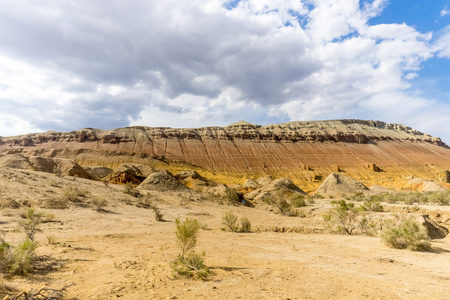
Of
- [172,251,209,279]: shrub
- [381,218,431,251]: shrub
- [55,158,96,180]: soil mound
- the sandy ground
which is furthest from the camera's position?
[55,158,96,180]: soil mound

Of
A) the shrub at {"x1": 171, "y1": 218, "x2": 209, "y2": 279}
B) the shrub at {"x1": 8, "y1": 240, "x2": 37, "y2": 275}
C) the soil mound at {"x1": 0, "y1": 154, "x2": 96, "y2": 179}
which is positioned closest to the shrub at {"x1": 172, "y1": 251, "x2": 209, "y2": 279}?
the shrub at {"x1": 171, "y1": 218, "x2": 209, "y2": 279}

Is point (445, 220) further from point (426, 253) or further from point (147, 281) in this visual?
point (147, 281)

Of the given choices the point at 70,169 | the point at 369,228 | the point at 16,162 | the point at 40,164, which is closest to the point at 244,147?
the point at 70,169

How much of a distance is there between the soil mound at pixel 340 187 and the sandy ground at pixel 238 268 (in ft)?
103

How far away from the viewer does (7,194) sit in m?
16.0

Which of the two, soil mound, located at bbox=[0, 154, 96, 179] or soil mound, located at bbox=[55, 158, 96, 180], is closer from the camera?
soil mound, located at bbox=[0, 154, 96, 179]

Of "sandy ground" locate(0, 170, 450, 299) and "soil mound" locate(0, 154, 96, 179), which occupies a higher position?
"soil mound" locate(0, 154, 96, 179)

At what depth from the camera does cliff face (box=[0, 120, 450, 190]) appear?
8144 centimetres

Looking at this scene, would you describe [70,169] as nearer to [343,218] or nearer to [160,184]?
[160,184]

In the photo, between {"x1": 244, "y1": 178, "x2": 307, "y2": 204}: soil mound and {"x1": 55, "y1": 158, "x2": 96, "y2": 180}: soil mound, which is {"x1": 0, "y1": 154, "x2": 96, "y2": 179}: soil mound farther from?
{"x1": 244, "y1": 178, "x2": 307, "y2": 204}: soil mound

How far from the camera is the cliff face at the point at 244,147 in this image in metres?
81.4

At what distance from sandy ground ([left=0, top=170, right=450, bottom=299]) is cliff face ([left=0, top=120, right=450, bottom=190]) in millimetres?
68134

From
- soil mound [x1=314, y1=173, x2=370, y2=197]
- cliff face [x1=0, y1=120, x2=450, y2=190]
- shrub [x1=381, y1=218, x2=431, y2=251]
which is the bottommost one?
shrub [x1=381, y1=218, x2=431, y2=251]

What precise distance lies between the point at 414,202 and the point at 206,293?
3008 centimetres
